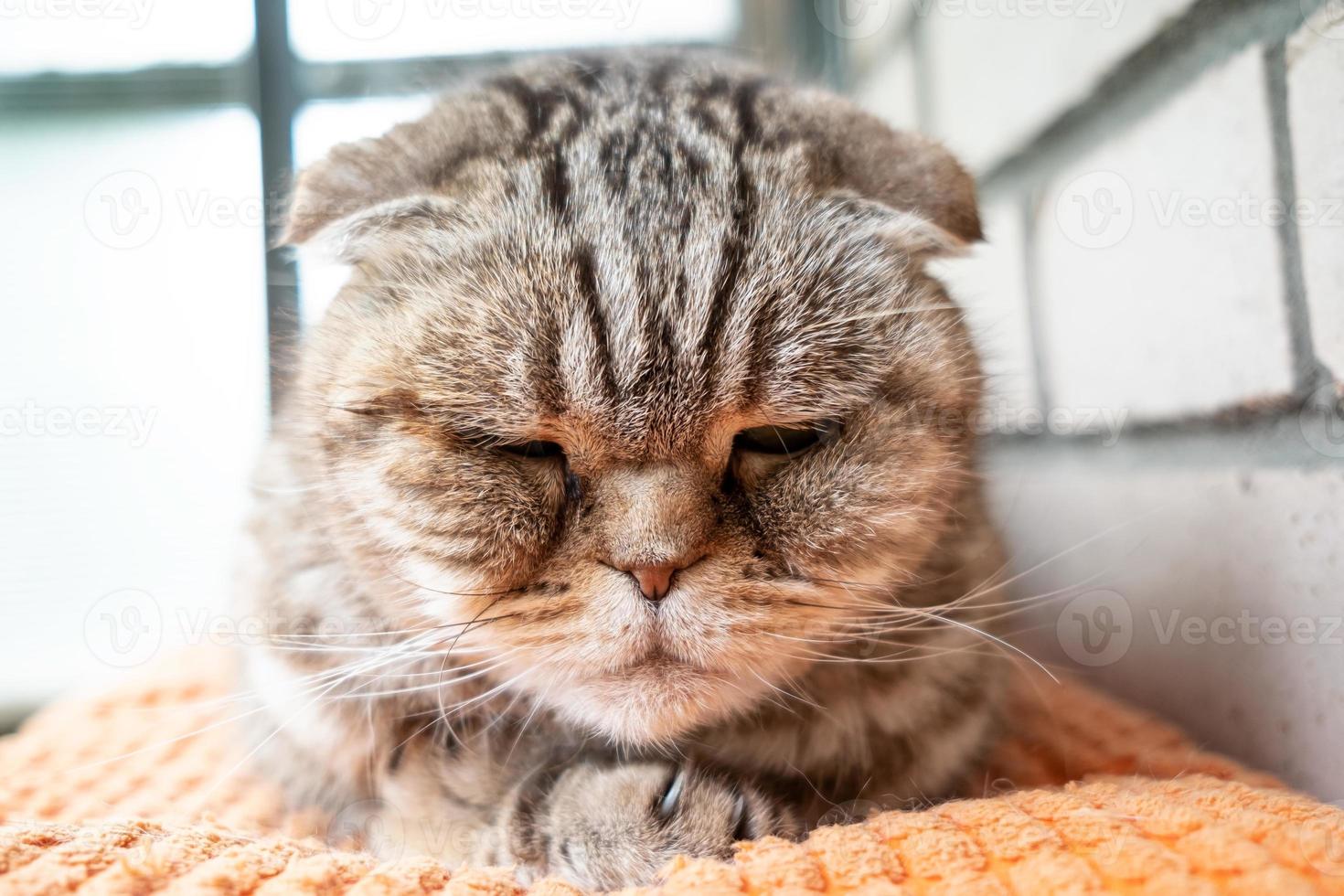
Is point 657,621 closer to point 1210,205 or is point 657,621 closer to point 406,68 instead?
point 1210,205

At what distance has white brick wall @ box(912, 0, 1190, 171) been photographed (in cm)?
104

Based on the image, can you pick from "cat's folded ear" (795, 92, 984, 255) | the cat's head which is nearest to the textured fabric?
the cat's head

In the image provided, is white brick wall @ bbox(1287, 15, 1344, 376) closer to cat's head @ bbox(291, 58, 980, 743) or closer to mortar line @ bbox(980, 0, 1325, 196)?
mortar line @ bbox(980, 0, 1325, 196)

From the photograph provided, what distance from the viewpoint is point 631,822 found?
72 cm

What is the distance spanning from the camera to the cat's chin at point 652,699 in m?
0.73

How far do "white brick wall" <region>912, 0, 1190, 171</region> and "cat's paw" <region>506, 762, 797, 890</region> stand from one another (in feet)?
2.90

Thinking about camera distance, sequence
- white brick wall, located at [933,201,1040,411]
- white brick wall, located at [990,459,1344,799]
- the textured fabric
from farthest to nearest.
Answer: white brick wall, located at [933,201,1040,411] < white brick wall, located at [990,459,1344,799] < the textured fabric

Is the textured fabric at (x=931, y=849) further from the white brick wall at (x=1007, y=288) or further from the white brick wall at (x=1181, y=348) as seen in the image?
the white brick wall at (x=1007, y=288)

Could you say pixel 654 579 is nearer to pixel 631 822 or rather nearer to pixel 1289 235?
pixel 631 822

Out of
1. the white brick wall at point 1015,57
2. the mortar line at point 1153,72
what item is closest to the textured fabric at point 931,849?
the mortar line at point 1153,72

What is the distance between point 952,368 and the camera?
847mm

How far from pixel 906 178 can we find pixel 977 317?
30 cm

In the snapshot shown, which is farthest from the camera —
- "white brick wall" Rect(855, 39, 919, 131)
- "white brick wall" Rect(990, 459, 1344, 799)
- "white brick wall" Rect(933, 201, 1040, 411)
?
"white brick wall" Rect(855, 39, 919, 131)

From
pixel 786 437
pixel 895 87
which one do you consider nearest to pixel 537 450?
pixel 786 437
